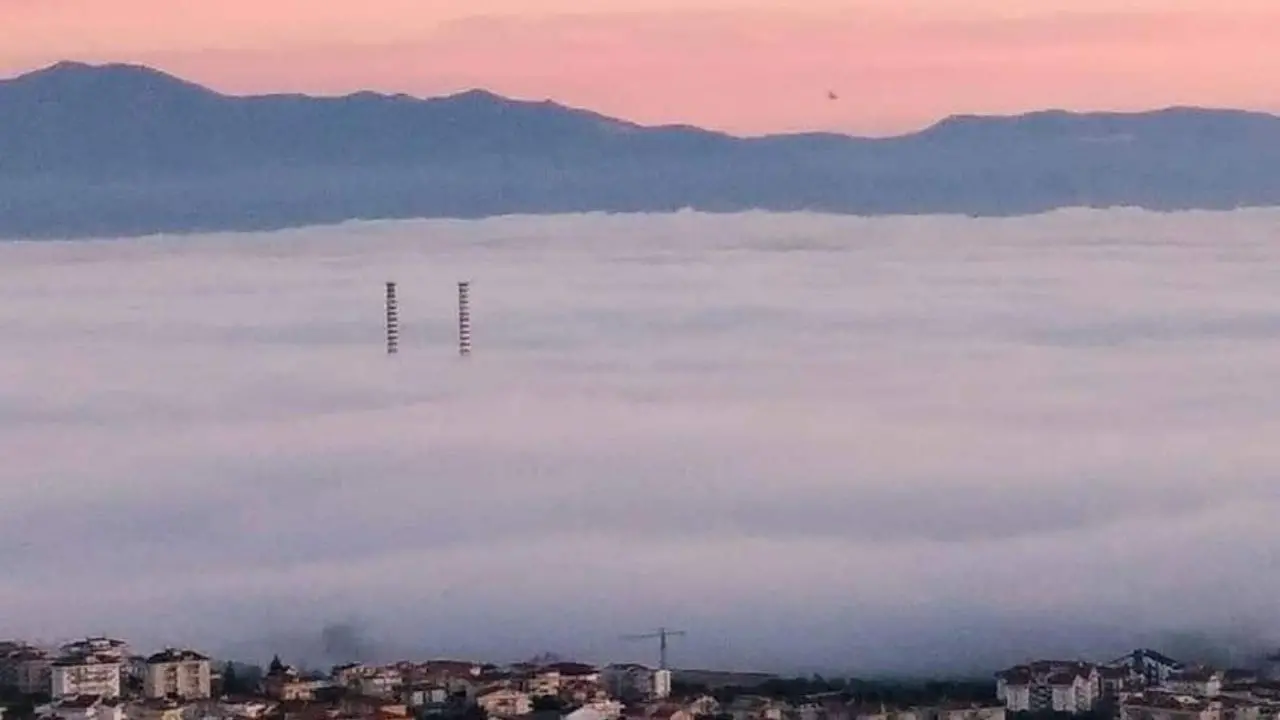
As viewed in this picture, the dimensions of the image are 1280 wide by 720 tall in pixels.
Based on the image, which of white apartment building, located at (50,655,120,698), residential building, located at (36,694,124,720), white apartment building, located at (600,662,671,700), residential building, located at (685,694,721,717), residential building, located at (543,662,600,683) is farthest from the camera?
residential building, located at (543,662,600,683)

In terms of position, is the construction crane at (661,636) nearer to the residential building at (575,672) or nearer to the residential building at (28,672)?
the residential building at (575,672)

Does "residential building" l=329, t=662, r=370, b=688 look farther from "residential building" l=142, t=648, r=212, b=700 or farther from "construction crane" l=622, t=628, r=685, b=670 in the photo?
"construction crane" l=622, t=628, r=685, b=670

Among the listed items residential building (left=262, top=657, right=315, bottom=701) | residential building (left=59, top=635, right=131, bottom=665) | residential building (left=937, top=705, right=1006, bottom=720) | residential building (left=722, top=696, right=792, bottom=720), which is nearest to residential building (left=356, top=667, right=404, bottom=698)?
residential building (left=262, top=657, right=315, bottom=701)

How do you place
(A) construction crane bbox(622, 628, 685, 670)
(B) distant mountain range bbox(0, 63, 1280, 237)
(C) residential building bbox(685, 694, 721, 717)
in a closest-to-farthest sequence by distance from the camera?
(C) residential building bbox(685, 694, 721, 717) → (A) construction crane bbox(622, 628, 685, 670) → (B) distant mountain range bbox(0, 63, 1280, 237)

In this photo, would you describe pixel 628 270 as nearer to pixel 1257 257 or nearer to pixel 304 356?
pixel 1257 257

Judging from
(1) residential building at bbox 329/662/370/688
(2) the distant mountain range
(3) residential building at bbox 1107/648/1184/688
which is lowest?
(3) residential building at bbox 1107/648/1184/688

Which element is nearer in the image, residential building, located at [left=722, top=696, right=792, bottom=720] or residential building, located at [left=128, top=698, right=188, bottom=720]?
residential building, located at [left=128, top=698, right=188, bottom=720]

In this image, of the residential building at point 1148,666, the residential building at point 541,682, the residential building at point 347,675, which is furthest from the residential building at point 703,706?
the residential building at point 1148,666

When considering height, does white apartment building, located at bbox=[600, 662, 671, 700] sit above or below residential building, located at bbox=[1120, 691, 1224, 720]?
above

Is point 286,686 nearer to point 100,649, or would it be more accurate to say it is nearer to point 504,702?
point 504,702
